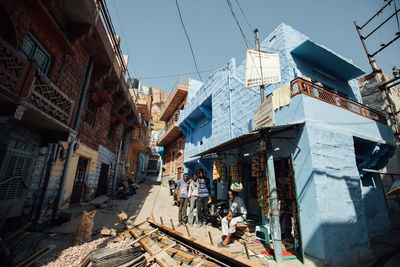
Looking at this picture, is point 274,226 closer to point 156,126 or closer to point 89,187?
point 89,187

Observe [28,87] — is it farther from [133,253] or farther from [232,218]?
[232,218]

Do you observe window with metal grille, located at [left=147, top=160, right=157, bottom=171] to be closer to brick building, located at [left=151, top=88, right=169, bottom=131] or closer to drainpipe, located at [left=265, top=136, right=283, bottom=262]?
brick building, located at [left=151, top=88, right=169, bottom=131]

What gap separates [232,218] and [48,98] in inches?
262

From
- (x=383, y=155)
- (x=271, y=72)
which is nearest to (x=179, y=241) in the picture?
(x=271, y=72)

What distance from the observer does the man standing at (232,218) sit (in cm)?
516

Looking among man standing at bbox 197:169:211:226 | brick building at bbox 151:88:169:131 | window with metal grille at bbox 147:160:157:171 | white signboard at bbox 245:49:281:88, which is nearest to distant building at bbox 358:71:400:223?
white signboard at bbox 245:49:281:88

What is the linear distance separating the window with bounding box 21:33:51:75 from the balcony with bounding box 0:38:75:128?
872mm

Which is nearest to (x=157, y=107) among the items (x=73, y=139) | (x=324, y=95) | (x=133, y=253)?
(x=73, y=139)

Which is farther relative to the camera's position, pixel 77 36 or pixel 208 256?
pixel 77 36

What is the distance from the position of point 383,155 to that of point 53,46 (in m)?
13.5

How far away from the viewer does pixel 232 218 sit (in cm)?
537

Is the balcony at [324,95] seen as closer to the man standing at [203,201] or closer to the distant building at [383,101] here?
the man standing at [203,201]

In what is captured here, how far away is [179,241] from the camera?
5.09 m

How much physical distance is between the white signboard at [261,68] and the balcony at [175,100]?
10.8m
